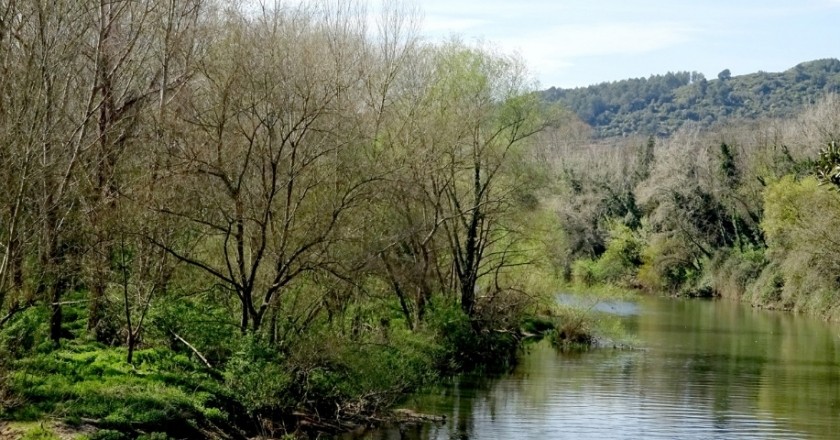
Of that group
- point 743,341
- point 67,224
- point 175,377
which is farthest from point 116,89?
point 743,341

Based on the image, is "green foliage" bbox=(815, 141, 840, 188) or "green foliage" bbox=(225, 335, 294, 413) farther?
"green foliage" bbox=(815, 141, 840, 188)

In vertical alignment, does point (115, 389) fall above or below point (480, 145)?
below

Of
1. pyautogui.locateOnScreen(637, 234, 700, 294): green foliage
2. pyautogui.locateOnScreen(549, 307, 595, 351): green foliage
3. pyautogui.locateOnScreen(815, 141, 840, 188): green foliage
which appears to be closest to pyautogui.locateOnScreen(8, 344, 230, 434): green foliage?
pyautogui.locateOnScreen(815, 141, 840, 188): green foliage

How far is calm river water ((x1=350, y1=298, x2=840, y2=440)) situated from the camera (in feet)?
88.3

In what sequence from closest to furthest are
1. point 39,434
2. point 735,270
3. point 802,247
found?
point 39,434, point 802,247, point 735,270

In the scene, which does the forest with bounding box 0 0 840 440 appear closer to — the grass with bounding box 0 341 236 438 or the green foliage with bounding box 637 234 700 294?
the grass with bounding box 0 341 236 438

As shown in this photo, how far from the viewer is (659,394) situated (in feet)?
108

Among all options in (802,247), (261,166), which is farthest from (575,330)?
(261,166)

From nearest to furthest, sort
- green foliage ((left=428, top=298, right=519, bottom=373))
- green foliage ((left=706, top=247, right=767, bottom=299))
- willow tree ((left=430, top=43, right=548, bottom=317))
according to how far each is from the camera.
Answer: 1. green foliage ((left=428, top=298, right=519, bottom=373))
2. willow tree ((left=430, top=43, right=548, bottom=317))
3. green foliage ((left=706, top=247, right=767, bottom=299))

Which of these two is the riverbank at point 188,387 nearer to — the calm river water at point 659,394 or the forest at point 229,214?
the forest at point 229,214

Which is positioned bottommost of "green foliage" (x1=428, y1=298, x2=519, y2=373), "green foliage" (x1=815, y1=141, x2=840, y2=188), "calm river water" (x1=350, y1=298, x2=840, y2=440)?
"calm river water" (x1=350, y1=298, x2=840, y2=440)

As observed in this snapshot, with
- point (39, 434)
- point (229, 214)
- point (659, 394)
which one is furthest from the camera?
point (659, 394)

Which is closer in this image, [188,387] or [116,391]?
[116,391]

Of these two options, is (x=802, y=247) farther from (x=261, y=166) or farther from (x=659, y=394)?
(x=261, y=166)
